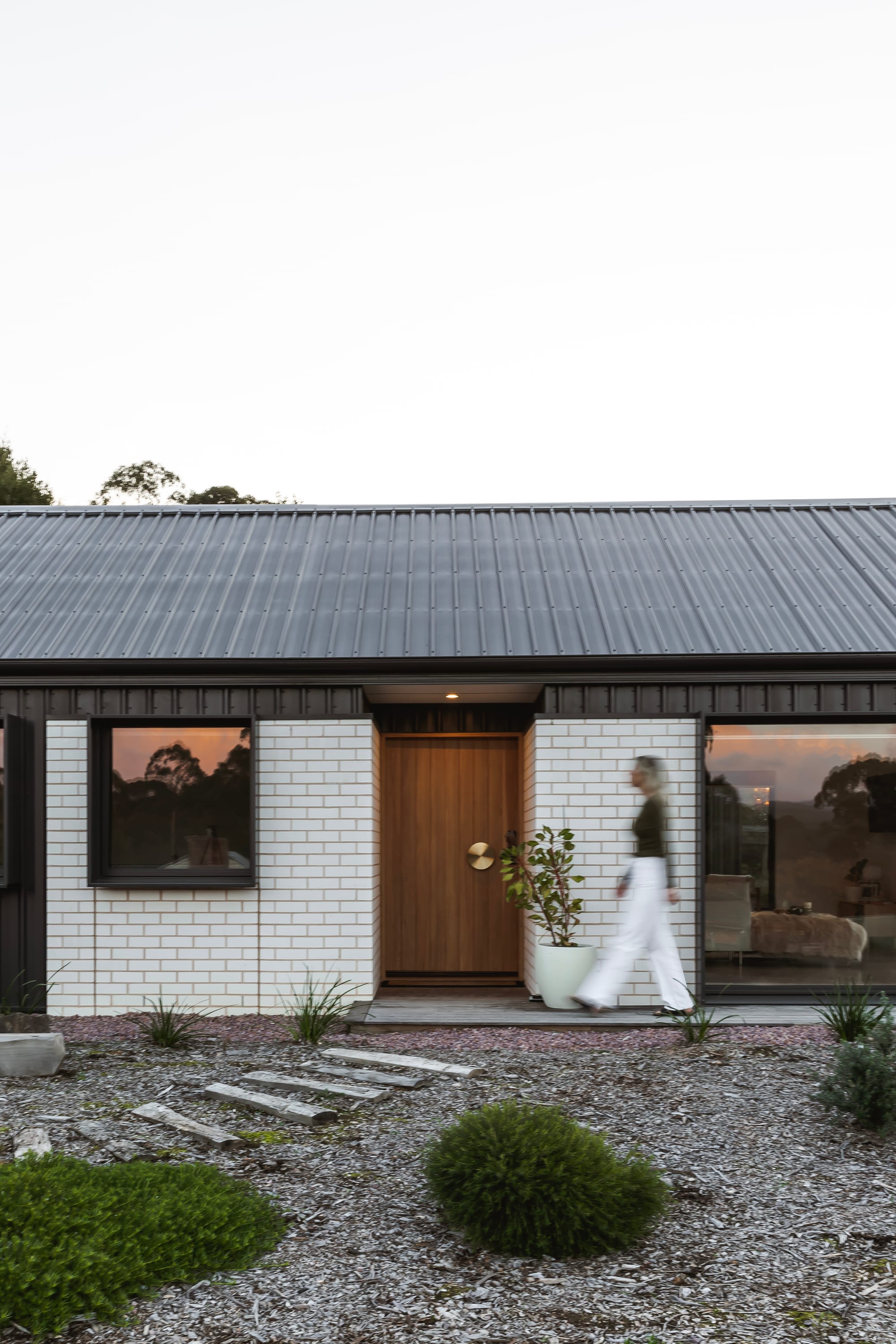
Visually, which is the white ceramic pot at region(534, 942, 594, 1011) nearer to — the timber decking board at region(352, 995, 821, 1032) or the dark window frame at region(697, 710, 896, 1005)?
the timber decking board at region(352, 995, 821, 1032)

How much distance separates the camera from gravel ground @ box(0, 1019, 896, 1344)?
8.88 ft

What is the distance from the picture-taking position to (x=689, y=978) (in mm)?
7203

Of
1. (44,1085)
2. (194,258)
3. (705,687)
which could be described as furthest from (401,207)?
(44,1085)

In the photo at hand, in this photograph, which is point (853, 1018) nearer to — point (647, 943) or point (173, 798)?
point (647, 943)

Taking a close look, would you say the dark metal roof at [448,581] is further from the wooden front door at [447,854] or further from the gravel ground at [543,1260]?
the gravel ground at [543,1260]

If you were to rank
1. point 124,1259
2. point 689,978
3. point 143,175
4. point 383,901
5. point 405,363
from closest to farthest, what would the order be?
point 124,1259
point 689,978
point 383,901
point 143,175
point 405,363

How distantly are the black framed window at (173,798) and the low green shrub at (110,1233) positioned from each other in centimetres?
380

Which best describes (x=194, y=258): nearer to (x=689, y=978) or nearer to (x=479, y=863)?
(x=479, y=863)

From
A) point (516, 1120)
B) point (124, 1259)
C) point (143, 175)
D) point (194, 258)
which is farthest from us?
point (194, 258)

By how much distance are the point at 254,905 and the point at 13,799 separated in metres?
2.10

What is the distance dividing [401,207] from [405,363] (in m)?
3.91

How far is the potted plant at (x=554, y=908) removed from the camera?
7020 millimetres

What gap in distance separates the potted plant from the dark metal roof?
1.57m

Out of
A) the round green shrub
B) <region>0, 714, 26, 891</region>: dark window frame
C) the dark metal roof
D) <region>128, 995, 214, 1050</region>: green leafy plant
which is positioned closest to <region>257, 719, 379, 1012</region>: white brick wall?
<region>128, 995, 214, 1050</region>: green leafy plant
